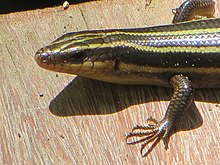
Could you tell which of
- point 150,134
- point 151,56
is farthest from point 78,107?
point 151,56

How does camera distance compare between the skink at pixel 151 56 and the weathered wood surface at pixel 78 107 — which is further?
the skink at pixel 151 56

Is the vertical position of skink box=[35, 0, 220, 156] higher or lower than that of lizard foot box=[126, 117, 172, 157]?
higher

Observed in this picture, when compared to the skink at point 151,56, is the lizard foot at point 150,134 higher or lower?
lower

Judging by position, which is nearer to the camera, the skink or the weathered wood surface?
the weathered wood surface

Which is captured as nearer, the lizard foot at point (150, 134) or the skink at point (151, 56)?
the lizard foot at point (150, 134)

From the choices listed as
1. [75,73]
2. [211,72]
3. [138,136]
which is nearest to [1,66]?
[75,73]

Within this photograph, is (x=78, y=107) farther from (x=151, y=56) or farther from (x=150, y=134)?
(x=151, y=56)
